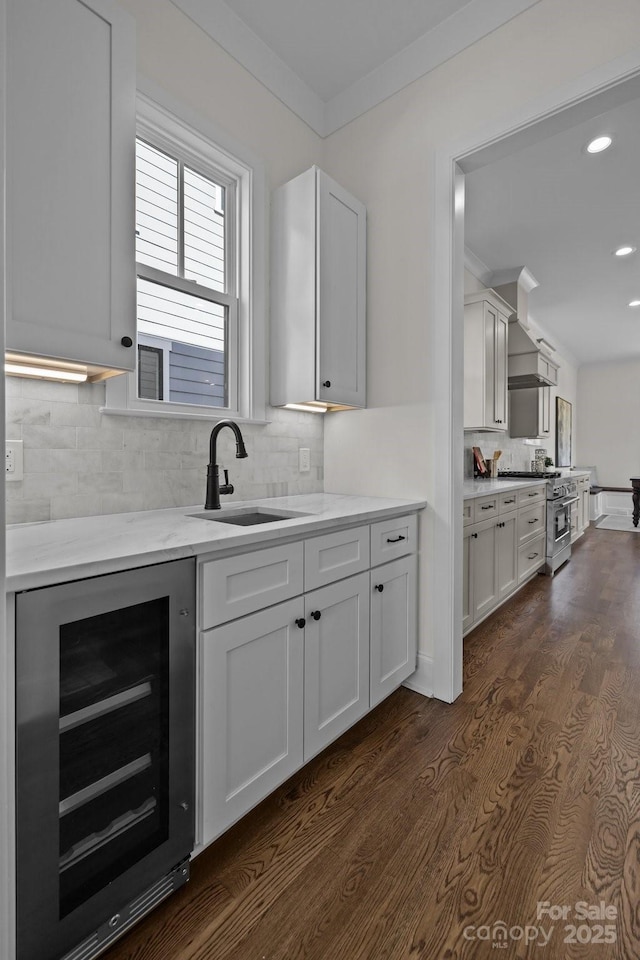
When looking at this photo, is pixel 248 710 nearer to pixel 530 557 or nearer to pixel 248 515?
pixel 248 515

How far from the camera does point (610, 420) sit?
29.8 feet

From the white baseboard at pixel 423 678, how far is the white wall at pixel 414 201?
0.10ft

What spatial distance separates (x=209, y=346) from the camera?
2.13m

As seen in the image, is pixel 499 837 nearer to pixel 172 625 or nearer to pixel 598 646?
pixel 172 625

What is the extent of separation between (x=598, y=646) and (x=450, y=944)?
2.25m

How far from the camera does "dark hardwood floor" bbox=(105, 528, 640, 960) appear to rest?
3.66 feet

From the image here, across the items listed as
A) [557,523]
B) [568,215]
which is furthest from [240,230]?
[557,523]

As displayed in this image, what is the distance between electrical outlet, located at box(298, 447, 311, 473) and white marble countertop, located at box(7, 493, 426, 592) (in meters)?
0.58

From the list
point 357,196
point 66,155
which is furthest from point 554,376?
point 66,155

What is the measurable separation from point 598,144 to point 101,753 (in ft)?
13.2

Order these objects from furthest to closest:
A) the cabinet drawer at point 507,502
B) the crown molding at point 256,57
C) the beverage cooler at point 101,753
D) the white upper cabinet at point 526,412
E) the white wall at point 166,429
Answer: the white upper cabinet at point 526,412 < the cabinet drawer at point 507,502 < the crown molding at point 256,57 < the white wall at point 166,429 < the beverage cooler at point 101,753

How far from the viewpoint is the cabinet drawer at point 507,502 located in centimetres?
332

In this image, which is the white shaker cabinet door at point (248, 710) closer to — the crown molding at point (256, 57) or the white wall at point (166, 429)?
the white wall at point (166, 429)

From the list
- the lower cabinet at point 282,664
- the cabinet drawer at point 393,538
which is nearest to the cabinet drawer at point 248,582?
the lower cabinet at point 282,664
